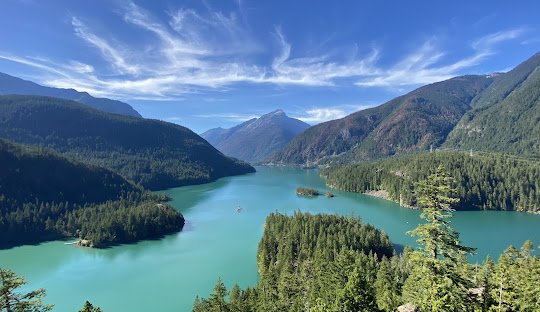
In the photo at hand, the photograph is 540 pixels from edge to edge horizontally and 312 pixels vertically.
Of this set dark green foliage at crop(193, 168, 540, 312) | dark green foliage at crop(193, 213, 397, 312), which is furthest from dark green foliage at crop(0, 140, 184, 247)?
dark green foliage at crop(193, 168, 540, 312)

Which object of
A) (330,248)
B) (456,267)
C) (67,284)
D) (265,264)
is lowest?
(67,284)

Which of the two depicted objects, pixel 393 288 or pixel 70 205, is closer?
pixel 393 288

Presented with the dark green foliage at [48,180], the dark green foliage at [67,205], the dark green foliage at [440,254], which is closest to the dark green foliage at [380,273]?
the dark green foliage at [440,254]

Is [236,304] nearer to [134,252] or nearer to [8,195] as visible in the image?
[134,252]

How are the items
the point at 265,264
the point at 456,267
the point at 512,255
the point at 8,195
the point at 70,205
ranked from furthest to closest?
the point at 70,205
the point at 8,195
the point at 265,264
the point at 512,255
the point at 456,267

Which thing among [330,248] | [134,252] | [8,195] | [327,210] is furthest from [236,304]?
[8,195]

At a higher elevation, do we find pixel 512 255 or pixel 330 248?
pixel 512 255
